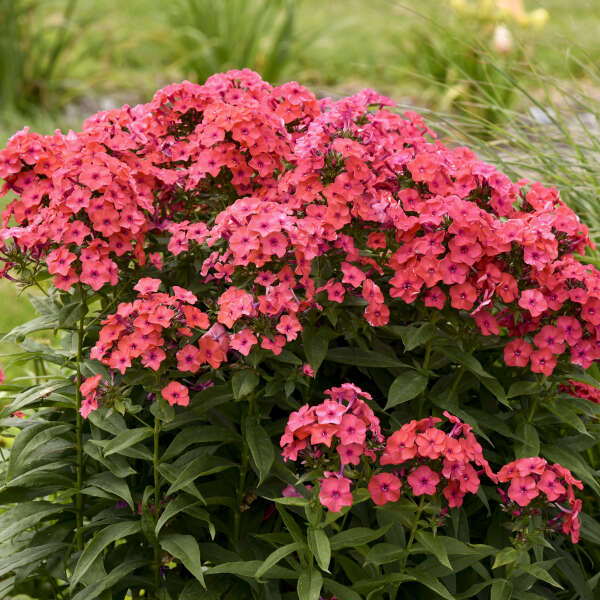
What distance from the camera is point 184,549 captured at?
2088mm

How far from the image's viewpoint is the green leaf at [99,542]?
2.08 m

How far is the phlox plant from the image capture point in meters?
1.97

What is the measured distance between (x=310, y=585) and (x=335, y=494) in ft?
0.86

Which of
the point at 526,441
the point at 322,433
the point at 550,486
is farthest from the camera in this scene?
the point at 526,441

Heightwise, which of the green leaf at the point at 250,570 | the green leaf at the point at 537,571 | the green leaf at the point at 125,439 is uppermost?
the green leaf at the point at 125,439

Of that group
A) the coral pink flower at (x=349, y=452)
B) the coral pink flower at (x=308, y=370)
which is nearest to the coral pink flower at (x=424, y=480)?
the coral pink flower at (x=349, y=452)

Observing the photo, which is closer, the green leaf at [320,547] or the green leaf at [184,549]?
the green leaf at [320,547]

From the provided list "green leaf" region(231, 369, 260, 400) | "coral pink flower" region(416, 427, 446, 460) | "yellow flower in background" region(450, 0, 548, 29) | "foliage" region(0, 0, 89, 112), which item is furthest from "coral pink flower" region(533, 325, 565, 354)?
"foliage" region(0, 0, 89, 112)

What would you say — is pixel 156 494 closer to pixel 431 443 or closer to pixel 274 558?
pixel 274 558

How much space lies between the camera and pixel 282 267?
6.95 ft

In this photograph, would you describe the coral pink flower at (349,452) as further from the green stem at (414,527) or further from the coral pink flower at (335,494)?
the green stem at (414,527)

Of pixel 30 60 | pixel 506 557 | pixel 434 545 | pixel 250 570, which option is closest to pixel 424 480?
pixel 434 545

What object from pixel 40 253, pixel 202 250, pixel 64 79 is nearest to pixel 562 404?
pixel 202 250

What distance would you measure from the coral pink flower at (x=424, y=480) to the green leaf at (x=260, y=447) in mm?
359
